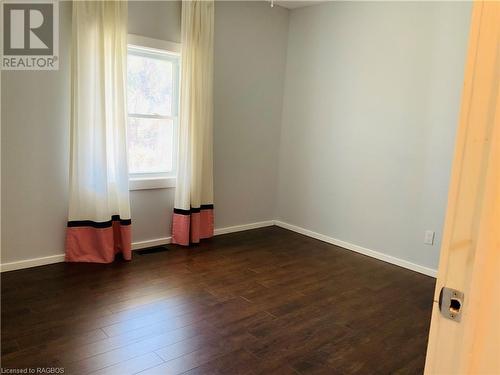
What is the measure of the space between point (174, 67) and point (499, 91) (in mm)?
3648

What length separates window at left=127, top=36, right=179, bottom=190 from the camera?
369 centimetres

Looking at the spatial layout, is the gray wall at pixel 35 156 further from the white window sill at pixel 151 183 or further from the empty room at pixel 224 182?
the white window sill at pixel 151 183

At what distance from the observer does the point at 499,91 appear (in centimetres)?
63

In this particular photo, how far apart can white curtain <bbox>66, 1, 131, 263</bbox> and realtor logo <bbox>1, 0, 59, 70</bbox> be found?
0.17m

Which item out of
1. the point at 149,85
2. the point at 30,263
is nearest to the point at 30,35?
the point at 149,85

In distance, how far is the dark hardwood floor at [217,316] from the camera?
214cm

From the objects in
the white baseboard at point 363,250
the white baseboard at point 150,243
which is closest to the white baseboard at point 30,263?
the white baseboard at point 150,243

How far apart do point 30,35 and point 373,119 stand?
128 inches

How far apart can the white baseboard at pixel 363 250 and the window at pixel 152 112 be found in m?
1.76

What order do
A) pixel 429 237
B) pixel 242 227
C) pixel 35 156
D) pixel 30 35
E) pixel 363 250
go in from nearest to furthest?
pixel 30 35 < pixel 35 156 < pixel 429 237 < pixel 363 250 < pixel 242 227

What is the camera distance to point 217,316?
263 centimetres

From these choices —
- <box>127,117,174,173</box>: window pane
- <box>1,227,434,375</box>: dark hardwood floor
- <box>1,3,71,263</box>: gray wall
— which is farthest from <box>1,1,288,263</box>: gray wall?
<box>1,227,434,375</box>: dark hardwood floor

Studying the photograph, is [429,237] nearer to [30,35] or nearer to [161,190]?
[161,190]

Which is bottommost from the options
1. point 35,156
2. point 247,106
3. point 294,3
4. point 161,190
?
point 161,190
